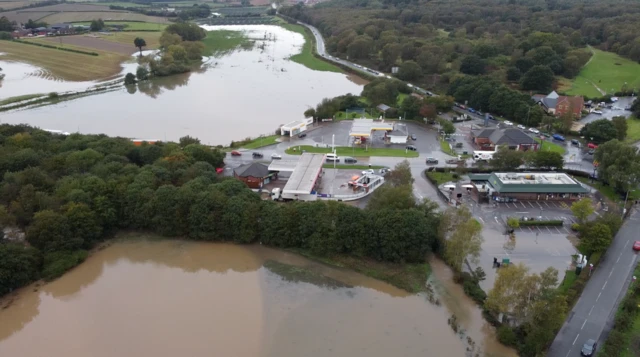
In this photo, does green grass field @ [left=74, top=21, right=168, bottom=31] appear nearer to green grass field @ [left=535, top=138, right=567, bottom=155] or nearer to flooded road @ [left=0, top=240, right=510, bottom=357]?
green grass field @ [left=535, top=138, right=567, bottom=155]

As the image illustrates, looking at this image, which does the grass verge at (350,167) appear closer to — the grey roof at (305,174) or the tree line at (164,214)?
the grey roof at (305,174)

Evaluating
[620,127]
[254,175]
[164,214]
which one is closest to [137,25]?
[254,175]

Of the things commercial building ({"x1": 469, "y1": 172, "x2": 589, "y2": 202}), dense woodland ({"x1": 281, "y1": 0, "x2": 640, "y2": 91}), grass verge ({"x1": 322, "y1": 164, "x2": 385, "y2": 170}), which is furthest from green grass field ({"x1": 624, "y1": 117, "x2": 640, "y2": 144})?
grass verge ({"x1": 322, "y1": 164, "x2": 385, "y2": 170})

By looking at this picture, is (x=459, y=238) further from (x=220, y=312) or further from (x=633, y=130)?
(x=633, y=130)

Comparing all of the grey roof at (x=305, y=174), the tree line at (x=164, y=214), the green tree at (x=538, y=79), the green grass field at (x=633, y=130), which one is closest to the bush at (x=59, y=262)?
the tree line at (x=164, y=214)

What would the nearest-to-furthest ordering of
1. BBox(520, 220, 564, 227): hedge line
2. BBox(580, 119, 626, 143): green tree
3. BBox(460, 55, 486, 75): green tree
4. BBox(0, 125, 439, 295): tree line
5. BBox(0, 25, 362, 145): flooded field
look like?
BBox(0, 125, 439, 295): tree line, BBox(520, 220, 564, 227): hedge line, BBox(580, 119, 626, 143): green tree, BBox(0, 25, 362, 145): flooded field, BBox(460, 55, 486, 75): green tree

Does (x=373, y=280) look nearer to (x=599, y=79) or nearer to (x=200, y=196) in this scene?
(x=200, y=196)
